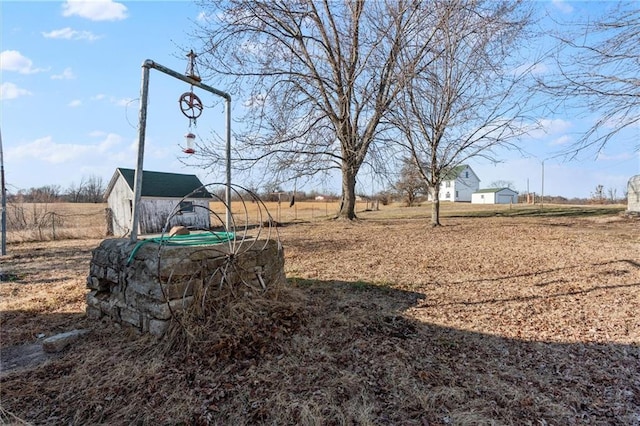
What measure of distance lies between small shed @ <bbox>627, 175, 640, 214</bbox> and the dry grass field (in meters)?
14.9

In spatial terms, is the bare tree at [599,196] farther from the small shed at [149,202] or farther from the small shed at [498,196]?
the small shed at [149,202]

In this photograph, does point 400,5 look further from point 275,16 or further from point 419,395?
point 419,395

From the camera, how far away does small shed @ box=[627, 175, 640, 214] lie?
16.4 metres

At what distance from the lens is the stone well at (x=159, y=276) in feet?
10.5

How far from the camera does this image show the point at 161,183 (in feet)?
62.3

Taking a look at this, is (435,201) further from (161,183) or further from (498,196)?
(498,196)

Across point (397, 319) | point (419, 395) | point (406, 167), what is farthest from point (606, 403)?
point (406, 167)

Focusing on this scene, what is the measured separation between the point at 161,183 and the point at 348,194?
11098mm

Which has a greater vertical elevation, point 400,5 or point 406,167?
point 400,5

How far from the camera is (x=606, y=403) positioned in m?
2.45

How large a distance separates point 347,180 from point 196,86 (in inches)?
406

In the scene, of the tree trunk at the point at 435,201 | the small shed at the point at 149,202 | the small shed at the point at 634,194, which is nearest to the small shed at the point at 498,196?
the small shed at the point at 634,194

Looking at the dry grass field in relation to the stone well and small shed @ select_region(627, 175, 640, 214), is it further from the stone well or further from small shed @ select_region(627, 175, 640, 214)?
small shed @ select_region(627, 175, 640, 214)

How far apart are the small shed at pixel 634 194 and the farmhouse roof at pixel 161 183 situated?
21246mm
